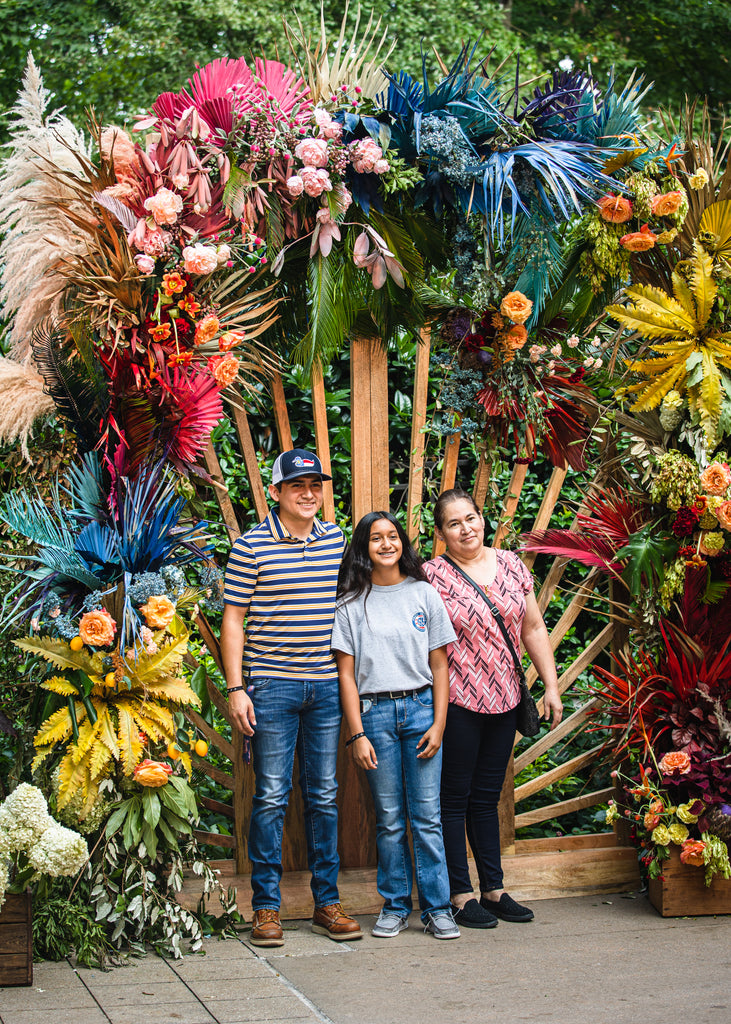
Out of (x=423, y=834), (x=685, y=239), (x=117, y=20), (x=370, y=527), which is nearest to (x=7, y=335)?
(x=370, y=527)

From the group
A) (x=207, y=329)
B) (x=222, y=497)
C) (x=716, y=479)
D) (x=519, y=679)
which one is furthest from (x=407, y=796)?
(x=207, y=329)

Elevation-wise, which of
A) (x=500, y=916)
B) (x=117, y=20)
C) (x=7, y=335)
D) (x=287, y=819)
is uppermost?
(x=117, y=20)

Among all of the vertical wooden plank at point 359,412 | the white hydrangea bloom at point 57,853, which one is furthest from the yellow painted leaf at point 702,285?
the white hydrangea bloom at point 57,853

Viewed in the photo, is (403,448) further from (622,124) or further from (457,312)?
(622,124)

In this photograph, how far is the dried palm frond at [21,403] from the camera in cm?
379

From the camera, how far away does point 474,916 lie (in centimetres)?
400

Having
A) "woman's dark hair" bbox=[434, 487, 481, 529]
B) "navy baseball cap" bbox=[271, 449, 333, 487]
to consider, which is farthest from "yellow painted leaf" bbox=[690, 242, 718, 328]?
"navy baseball cap" bbox=[271, 449, 333, 487]

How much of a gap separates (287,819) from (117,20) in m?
8.27

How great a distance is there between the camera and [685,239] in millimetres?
4406

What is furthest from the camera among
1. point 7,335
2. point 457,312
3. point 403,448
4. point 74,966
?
point 403,448

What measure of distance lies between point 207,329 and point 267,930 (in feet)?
7.13

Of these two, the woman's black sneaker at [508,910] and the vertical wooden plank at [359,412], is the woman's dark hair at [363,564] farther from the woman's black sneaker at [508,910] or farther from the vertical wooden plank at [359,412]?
the woman's black sneaker at [508,910]

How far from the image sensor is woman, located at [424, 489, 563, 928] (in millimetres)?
4031

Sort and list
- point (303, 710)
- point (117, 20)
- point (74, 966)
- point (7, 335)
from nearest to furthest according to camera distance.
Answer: point (74, 966) → point (303, 710) → point (7, 335) → point (117, 20)
